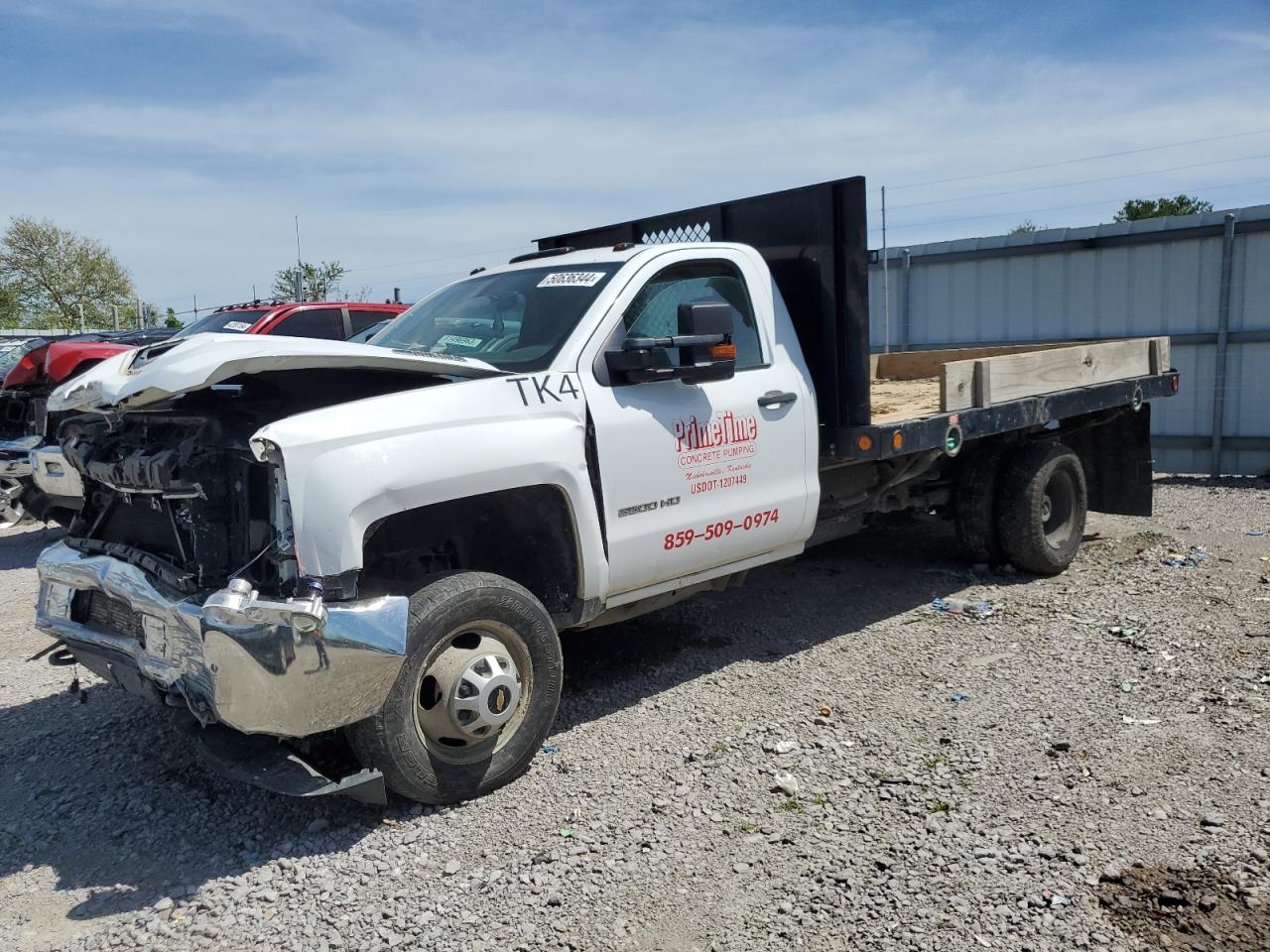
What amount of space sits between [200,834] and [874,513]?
14.3 feet

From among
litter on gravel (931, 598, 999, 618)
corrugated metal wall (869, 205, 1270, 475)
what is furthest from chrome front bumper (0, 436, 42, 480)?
corrugated metal wall (869, 205, 1270, 475)

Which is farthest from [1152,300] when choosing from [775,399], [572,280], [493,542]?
[493,542]

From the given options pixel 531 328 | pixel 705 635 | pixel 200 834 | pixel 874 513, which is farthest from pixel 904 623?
pixel 200 834

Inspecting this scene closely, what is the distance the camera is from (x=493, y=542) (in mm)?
4504

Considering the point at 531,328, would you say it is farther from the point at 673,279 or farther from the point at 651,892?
the point at 651,892

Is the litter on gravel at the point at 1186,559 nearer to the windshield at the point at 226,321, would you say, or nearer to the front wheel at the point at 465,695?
the front wheel at the point at 465,695

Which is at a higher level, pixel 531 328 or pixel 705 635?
pixel 531 328

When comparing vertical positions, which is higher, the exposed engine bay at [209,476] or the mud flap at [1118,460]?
the exposed engine bay at [209,476]

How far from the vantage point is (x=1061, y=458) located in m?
7.06

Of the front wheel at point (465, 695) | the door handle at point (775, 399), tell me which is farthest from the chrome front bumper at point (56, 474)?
the door handle at point (775, 399)

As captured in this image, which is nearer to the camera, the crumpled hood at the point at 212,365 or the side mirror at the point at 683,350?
the crumpled hood at the point at 212,365

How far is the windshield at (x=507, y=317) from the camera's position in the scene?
4598 mm

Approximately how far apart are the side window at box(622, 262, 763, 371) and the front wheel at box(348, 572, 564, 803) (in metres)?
1.44

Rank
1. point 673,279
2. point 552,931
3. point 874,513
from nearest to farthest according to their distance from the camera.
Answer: point 552,931 → point 673,279 → point 874,513
